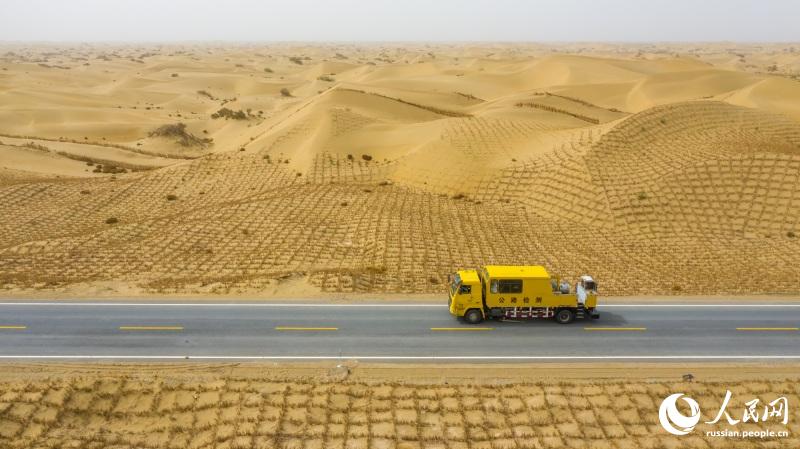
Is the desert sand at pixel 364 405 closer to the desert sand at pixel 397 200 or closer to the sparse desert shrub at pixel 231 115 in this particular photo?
the desert sand at pixel 397 200

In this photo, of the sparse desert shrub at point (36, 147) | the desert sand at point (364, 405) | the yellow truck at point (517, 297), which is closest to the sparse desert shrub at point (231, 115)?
the sparse desert shrub at point (36, 147)

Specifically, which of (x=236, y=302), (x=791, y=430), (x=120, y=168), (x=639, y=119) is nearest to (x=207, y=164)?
(x=120, y=168)

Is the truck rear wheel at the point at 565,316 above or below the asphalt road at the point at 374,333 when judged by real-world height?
above

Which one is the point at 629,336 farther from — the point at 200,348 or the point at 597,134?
the point at 597,134

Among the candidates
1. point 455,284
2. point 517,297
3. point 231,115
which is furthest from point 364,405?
point 231,115

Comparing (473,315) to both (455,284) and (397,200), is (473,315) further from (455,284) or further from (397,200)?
(397,200)

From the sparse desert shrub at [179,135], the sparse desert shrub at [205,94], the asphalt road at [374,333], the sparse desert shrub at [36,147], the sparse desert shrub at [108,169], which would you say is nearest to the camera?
the asphalt road at [374,333]

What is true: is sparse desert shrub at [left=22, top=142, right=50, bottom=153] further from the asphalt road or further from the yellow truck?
the yellow truck
